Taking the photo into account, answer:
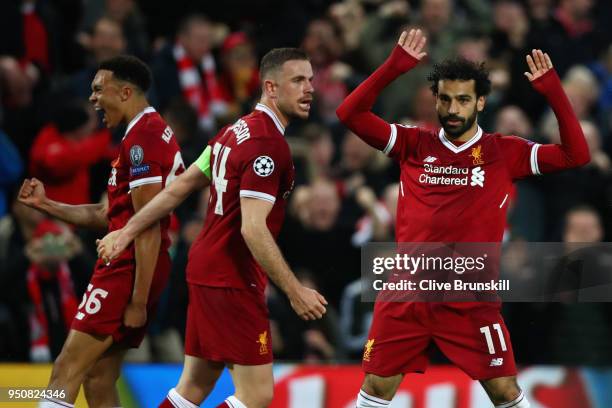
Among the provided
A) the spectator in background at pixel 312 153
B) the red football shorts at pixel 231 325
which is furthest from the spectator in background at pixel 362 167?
the red football shorts at pixel 231 325

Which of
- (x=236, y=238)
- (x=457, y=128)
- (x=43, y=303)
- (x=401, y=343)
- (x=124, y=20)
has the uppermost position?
(x=124, y=20)

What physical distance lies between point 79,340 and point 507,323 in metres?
3.65

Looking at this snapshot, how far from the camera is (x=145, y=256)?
7176mm

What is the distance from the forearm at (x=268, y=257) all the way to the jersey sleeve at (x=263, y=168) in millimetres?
210

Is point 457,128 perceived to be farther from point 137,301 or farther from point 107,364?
point 107,364

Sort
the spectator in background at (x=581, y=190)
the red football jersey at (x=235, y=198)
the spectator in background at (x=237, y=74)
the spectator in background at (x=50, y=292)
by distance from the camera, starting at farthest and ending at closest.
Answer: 1. the spectator in background at (x=237, y=74)
2. the spectator in background at (x=581, y=190)
3. the spectator in background at (x=50, y=292)
4. the red football jersey at (x=235, y=198)

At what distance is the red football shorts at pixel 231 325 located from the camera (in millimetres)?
6898

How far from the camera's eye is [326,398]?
923 cm

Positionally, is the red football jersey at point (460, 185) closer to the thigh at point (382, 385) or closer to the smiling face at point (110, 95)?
the thigh at point (382, 385)

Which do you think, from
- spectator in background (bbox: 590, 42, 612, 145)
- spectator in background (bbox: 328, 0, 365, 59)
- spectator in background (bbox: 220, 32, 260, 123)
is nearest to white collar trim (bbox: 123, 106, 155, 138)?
spectator in background (bbox: 220, 32, 260, 123)

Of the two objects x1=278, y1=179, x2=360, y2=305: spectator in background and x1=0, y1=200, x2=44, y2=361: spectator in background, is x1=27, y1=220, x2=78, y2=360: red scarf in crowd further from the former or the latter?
x1=278, y1=179, x2=360, y2=305: spectator in background

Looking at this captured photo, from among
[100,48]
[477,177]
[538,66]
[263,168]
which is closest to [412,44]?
[538,66]

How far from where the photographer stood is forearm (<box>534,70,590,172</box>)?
725cm

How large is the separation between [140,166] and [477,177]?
6.31 feet
